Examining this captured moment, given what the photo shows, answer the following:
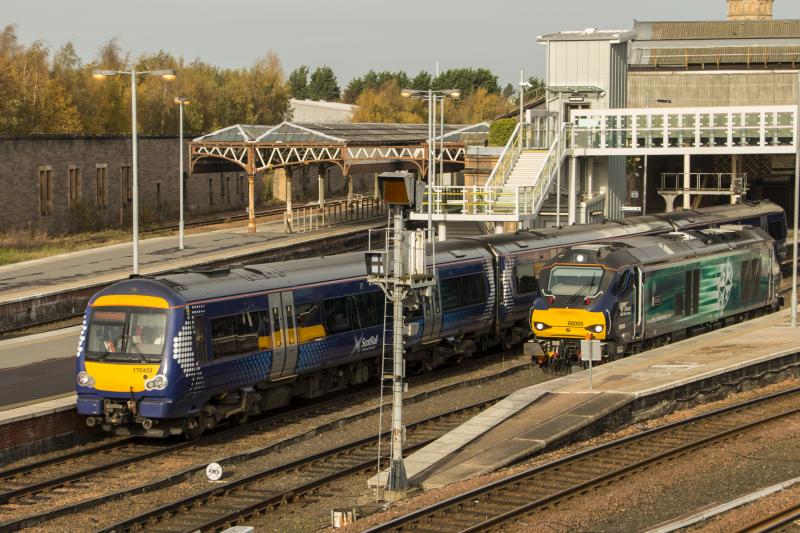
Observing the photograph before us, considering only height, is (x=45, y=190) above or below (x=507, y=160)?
below

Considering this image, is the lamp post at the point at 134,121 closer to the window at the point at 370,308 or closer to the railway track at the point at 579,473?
the window at the point at 370,308

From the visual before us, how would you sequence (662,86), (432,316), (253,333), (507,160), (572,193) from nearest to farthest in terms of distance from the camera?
(253,333) < (432,316) < (572,193) < (507,160) < (662,86)

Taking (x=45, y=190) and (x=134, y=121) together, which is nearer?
(x=134, y=121)

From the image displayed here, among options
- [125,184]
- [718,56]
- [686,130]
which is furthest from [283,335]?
[718,56]

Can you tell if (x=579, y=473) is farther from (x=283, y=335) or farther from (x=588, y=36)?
(x=588, y=36)

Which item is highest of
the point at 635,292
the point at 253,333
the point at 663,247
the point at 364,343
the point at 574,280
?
the point at 663,247

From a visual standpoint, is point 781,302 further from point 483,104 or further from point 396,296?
point 483,104

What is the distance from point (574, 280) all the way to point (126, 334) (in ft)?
35.1

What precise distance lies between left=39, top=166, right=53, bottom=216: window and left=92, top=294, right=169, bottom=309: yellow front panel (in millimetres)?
38547

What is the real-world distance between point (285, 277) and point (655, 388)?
7.71 meters

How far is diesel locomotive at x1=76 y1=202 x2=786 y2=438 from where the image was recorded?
870 inches

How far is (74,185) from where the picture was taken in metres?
62.0

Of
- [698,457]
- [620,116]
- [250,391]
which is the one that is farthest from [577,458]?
[620,116]

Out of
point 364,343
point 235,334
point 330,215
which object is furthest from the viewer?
point 330,215
